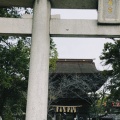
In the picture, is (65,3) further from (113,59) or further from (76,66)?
(76,66)

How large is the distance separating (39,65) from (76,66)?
47.8 feet

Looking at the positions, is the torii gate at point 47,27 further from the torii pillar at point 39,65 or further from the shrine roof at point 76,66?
the shrine roof at point 76,66

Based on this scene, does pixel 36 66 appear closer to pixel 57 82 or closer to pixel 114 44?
pixel 114 44

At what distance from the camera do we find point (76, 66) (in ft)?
64.4

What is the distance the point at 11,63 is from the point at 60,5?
4.15m

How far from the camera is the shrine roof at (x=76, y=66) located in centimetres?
1812

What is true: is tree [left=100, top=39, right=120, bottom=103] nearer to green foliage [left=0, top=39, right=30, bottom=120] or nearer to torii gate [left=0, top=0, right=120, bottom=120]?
green foliage [left=0, top=39, right=30, bottom=120]

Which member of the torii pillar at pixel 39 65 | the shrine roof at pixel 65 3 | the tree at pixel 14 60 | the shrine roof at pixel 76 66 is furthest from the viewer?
the shrine roof at pixel 76 66

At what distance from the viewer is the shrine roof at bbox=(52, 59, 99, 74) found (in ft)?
59.5

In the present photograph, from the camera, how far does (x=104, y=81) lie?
15602 millimetres

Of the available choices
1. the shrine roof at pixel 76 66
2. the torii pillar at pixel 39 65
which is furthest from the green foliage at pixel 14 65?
the shrine roof at pixel 76 66

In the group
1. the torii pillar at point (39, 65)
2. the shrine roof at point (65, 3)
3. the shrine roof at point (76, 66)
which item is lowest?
the torii pillar at point (39, 65)

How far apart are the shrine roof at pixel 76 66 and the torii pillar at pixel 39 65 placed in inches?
483

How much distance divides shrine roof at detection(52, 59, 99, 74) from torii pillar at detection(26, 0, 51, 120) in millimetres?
12256
